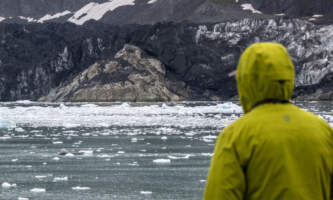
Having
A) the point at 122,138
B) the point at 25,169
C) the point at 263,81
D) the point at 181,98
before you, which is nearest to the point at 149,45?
the point at 181,98

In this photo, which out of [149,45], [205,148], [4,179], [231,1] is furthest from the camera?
[231,1]

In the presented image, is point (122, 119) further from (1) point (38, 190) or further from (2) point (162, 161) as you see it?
(1) point (38, 190)

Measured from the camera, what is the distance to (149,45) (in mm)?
140750

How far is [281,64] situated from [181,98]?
12153 centimetres

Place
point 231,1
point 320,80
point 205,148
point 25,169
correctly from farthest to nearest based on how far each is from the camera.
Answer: point 231,1, point 320,80, point 205,148, point 25,169

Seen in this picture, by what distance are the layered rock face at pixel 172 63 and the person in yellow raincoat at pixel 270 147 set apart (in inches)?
4537

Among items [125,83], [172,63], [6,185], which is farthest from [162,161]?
[172,63]

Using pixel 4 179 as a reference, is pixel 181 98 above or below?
below

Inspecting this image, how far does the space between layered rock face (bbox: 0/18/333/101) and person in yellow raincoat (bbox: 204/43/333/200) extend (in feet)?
378

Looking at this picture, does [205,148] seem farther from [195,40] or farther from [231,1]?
[231,1]

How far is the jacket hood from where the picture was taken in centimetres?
323

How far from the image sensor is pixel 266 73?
323 cm

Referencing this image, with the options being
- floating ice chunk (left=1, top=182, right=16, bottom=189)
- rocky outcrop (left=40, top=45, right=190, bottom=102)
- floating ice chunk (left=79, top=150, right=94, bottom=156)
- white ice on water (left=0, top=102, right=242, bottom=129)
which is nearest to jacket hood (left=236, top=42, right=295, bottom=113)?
floating ice chunk (left=1, top=182, right=16, bottom=189)

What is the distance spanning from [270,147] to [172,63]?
438 feet
